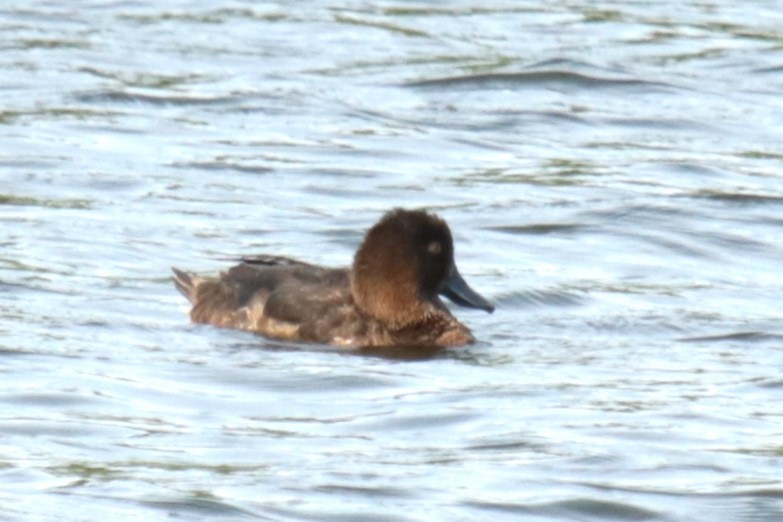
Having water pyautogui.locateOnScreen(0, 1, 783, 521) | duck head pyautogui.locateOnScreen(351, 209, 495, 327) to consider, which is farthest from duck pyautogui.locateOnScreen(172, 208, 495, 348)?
water pyautogui.locateOnScreen(0, 1, 783, 521)

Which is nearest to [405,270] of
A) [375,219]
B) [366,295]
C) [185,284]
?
[366,295]

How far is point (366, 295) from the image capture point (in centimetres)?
1241

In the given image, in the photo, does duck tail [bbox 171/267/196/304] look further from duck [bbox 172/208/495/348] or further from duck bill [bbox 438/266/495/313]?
duck bill [bbox 438/266/495/313]

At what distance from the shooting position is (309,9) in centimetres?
2459

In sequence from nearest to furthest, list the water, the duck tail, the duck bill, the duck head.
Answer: the water
the duck head
the duck bill
the duck tail

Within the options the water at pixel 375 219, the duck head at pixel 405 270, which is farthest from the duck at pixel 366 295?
the water at pixel 375 219

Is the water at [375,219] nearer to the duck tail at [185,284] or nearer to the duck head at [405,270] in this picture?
the duck tail at [185,284]

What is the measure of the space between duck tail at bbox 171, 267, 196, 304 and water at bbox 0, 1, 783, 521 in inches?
4.4

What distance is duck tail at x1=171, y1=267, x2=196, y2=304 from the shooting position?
504 inches

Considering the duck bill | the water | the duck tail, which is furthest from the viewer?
the duck tail

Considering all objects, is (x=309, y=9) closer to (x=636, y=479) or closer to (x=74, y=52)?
(x=74, y=52)

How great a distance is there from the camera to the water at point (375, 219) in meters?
9.23

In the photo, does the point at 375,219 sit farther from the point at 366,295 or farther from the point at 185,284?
the point at 366,295

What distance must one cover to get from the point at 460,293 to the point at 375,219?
10.6ft
